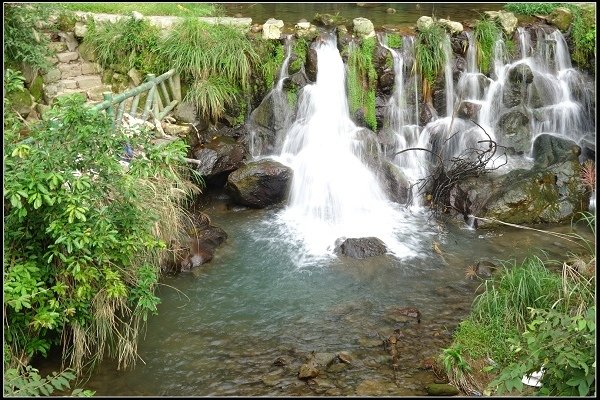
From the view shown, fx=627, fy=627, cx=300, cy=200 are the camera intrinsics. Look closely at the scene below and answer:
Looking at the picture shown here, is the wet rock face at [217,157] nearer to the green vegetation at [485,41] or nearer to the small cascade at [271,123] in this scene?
the small cascade at [271,123]

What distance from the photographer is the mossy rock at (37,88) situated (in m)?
10.2

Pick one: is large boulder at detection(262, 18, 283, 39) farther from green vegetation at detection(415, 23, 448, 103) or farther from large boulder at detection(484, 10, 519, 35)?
large boulder at detection(484, 10, 519, 35)

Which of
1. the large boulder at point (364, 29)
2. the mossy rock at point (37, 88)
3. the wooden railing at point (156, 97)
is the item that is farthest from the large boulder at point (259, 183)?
the mossy rock at point (37, 88)

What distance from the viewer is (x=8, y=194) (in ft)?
17.2

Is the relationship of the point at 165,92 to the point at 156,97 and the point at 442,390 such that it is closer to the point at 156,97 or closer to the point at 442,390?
the point at 156,97

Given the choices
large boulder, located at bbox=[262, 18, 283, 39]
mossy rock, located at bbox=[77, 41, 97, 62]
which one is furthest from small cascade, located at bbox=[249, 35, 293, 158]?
mossy rock, located at bbox=[77, 41, 97, 62]

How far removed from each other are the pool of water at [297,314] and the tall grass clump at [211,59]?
2185mm

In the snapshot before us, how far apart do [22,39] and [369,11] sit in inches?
312

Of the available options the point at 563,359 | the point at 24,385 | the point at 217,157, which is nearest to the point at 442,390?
the point at 563,359

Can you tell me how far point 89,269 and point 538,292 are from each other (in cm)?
467

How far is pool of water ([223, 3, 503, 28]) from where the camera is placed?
13750 mm

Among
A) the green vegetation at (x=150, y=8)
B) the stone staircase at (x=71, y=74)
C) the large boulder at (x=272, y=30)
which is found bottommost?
the stone staircase at (x=71, y=74)

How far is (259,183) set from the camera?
33.8 feet

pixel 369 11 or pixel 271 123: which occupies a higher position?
pixel 369 11
